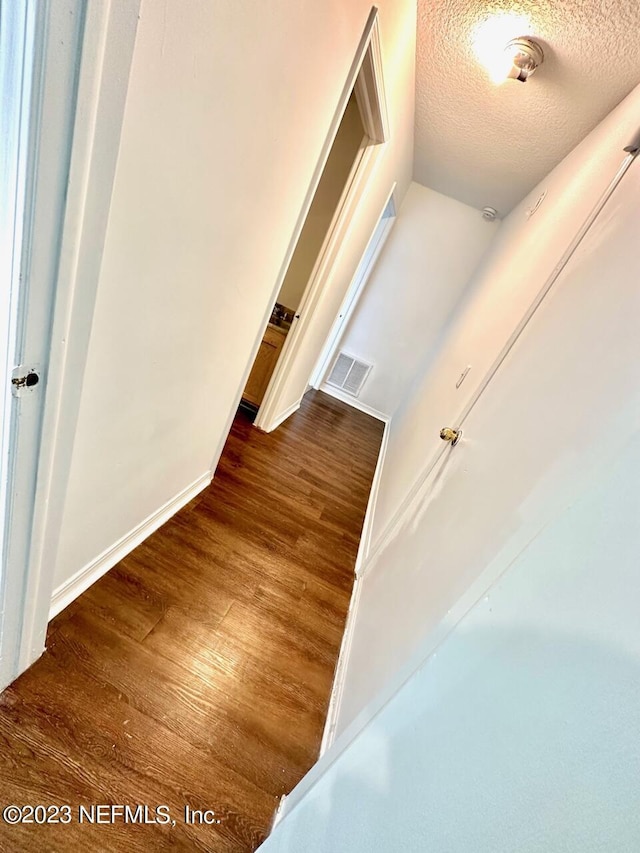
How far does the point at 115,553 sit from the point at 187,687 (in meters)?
0.58

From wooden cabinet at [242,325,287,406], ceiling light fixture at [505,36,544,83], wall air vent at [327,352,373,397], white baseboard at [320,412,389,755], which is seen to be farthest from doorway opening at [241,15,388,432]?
white baseboard at [320,412,389,755]

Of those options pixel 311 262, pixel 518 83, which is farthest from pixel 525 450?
pixel 311 262

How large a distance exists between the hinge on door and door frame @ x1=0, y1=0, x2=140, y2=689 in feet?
0.05

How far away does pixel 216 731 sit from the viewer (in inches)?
49.2

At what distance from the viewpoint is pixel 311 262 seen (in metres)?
3.31

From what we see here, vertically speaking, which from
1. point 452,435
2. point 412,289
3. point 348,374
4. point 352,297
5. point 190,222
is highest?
point 412,289

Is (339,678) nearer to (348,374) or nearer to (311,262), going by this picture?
(311,262)

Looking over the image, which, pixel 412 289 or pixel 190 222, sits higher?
pixel 412 289

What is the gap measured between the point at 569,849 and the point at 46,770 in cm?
126

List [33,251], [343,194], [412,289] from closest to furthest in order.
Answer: [33,251]
[343,194]
[412,289]

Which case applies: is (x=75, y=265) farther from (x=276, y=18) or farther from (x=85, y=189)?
(x=276, y=18)

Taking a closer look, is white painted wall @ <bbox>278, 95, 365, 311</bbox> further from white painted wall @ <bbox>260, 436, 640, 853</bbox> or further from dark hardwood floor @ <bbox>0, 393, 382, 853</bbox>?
white painted wall @ <bbox>260, 436, 640, 853</bbox>

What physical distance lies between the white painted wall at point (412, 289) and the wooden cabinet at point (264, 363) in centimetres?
174

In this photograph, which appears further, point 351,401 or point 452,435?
point 351,401
